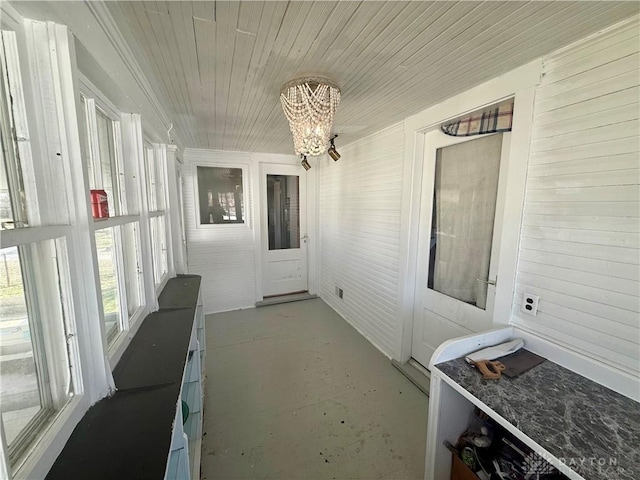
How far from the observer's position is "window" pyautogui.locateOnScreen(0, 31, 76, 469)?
0.61 m

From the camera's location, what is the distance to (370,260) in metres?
2.92

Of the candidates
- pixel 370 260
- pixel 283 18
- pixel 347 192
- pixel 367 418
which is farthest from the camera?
pixel 347 192

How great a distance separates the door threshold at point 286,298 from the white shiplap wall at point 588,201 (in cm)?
313

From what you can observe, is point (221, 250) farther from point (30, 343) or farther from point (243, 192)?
point (30, 343)

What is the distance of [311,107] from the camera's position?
1.52 m

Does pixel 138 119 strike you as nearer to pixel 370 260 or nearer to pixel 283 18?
pixel 283 18

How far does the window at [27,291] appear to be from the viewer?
0.61 m

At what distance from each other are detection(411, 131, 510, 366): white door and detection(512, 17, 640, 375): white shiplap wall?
295 millimetres

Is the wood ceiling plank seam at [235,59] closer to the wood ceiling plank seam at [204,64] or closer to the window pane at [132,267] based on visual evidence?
the wood ceiling plank seam at [204,64]

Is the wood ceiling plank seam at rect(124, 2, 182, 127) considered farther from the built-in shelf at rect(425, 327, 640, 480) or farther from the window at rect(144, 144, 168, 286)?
the built-in shelf at rect(425, 327, 640, 480)

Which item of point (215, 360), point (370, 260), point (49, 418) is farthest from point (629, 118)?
point (215, 360)

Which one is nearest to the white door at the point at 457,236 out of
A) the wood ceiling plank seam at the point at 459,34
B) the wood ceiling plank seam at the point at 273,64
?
the wood ceiling plank seam at the point at 459,34

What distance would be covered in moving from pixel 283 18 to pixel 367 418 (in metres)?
2.41

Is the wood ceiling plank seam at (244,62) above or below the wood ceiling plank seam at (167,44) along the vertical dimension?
above
